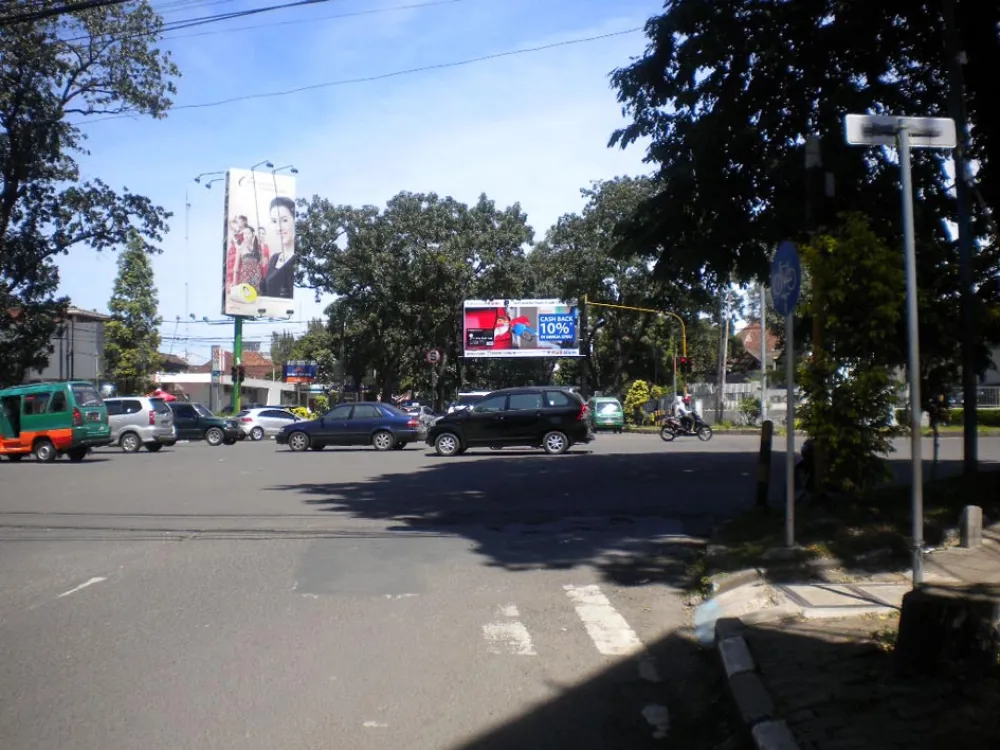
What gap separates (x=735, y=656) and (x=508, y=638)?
5.86 ft

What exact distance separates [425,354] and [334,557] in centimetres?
4166

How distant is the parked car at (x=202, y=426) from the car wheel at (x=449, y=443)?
14293 mm

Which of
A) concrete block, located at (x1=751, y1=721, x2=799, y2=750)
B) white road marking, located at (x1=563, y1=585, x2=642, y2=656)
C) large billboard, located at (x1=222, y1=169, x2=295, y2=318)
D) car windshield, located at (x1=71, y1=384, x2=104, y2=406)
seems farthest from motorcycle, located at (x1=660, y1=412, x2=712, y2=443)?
concrete block, located at (x1=751, y1=721, x2=799, y2=750)

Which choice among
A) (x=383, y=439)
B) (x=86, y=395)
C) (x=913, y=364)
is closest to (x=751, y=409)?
(x=383, y=439)

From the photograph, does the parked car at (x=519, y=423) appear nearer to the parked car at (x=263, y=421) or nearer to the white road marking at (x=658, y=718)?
the parked car at (x=263, y=421)

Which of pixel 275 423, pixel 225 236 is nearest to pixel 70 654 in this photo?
pixel 275 423

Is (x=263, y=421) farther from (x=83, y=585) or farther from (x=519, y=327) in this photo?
(x=83, y=585)

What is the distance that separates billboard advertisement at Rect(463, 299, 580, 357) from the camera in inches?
1955

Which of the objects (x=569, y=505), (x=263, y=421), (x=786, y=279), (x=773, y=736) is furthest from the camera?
(x=263, y=421)

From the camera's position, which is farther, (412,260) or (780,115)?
(412,260)

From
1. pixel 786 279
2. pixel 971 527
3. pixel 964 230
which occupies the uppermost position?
pixel 964 230

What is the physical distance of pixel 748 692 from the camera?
509 cm

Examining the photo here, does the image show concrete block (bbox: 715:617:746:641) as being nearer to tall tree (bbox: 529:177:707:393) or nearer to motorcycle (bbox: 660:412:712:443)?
motorcycle (bbox: 660:412:712:443)

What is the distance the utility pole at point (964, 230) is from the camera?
34.7ft
